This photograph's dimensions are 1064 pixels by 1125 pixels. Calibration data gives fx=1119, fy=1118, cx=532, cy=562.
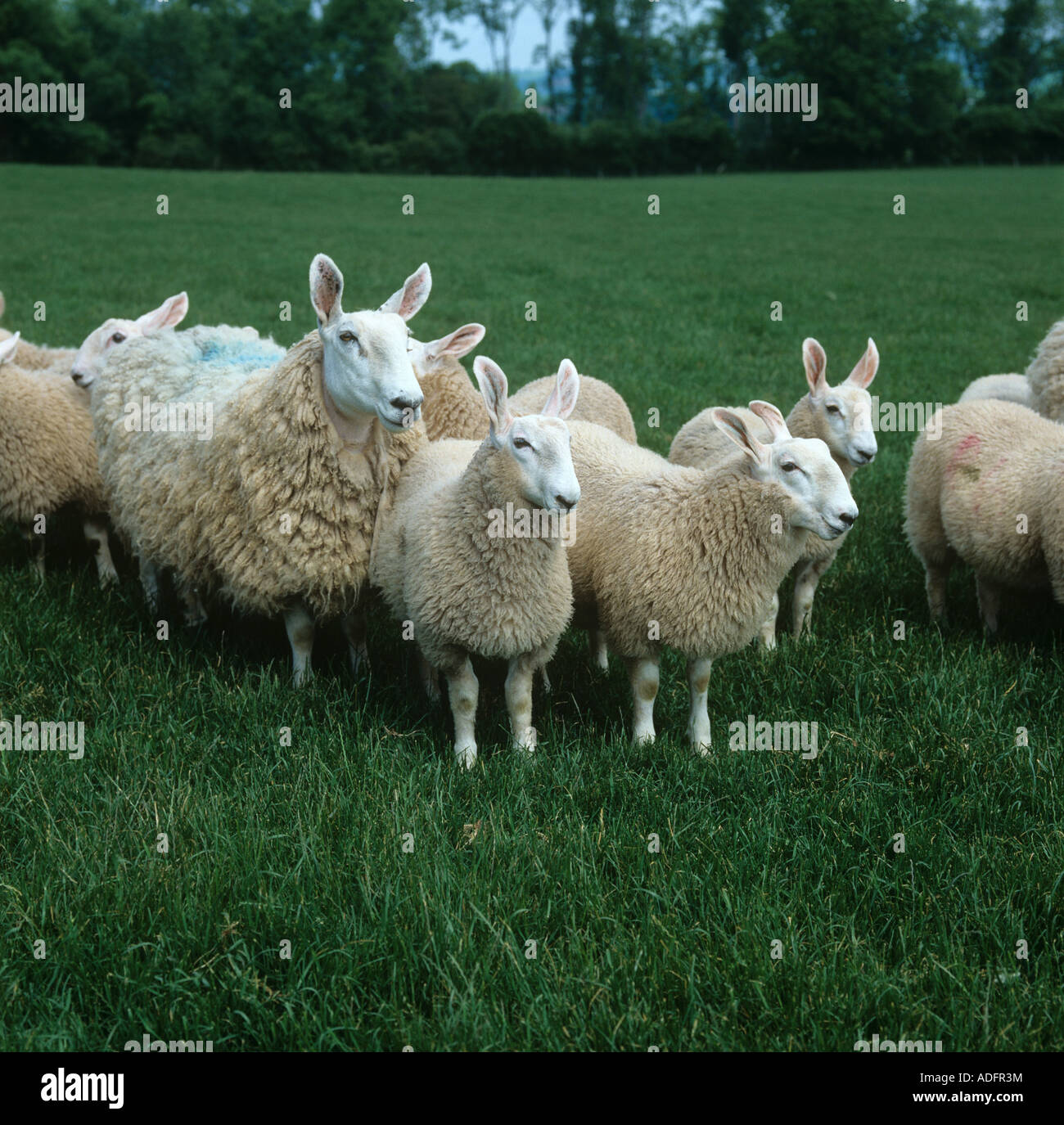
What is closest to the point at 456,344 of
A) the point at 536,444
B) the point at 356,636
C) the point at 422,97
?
the point at 356,636

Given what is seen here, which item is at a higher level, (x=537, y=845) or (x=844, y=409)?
(x=844, y=409)

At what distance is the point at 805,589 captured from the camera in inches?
213

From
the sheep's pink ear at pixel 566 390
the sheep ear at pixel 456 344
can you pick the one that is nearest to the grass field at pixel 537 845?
the sheep's pink ear at pixel 566 390

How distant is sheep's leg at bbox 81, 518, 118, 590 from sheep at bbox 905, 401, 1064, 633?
4268 millimetres

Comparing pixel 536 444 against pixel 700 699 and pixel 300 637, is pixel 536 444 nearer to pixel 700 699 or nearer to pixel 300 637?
pixel 700 699

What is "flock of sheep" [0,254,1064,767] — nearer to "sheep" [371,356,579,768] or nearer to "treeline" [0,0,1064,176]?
"sheep" [371,356,579,768]

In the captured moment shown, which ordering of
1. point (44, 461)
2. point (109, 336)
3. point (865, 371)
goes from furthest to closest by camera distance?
point (109, 336), point (44, 461), point (865, 371)

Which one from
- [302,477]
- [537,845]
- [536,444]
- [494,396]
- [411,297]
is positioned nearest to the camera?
[537,845]

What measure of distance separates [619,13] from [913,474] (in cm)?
6978

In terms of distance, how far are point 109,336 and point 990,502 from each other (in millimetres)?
4695

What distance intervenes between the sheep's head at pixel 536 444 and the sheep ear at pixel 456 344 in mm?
1005

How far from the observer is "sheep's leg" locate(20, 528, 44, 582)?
5.81 metres

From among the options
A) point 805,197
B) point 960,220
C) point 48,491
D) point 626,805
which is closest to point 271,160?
point 805,197

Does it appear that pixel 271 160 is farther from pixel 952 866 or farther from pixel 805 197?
pixel 952 866
